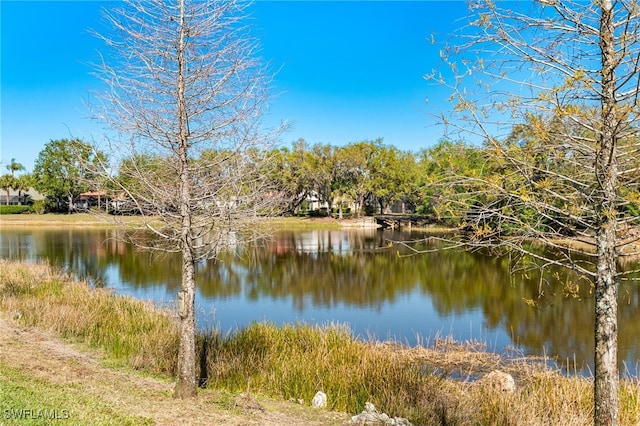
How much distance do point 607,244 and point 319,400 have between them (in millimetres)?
4781

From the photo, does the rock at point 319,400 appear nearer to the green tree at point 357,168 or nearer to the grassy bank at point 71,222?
the grassy bank at point 71,222

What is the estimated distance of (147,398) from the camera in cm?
689

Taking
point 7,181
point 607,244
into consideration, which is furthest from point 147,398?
point 7,181

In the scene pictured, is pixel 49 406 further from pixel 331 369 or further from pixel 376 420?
pixel 331 369

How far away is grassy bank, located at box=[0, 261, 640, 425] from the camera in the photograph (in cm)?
718

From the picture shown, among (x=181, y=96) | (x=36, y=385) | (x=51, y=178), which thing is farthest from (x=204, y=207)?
(x=51, y=178)

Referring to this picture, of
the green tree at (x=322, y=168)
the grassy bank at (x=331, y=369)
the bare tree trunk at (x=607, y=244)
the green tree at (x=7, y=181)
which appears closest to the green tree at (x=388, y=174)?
the green tree at (x=322, y=168)

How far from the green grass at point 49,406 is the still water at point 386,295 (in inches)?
106

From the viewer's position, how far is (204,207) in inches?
301

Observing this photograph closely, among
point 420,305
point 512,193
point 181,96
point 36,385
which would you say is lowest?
point 420,305

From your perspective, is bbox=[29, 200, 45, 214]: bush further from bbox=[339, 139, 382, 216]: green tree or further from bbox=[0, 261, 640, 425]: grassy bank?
bbox=[0, 261, 640, 425]: grassy bank

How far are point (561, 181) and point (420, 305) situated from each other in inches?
535

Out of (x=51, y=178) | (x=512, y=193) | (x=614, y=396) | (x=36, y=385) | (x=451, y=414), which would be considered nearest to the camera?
(x=512, y=193)

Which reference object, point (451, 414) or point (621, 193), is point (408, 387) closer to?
point (451, 414)
